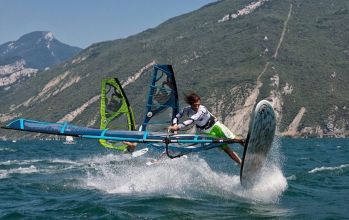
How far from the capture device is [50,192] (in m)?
15.8

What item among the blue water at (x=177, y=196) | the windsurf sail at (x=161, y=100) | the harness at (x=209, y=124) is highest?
the windsurf sail at (x=161, y=100)

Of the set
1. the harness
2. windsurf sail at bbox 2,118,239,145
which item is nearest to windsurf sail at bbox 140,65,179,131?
the harness

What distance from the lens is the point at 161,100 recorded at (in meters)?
20.4

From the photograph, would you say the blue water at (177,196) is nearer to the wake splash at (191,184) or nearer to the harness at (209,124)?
the wake splash at (191,184)

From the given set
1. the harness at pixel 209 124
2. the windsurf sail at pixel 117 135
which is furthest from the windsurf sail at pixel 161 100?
the windsurf sail at pixel 117 135

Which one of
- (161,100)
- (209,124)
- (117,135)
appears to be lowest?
(117,135)

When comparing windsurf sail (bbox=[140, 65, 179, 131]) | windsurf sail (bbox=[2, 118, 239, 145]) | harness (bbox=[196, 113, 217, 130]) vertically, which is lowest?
windsurf sail (bbox=[2, 118, 239, 145])

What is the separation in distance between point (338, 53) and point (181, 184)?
19262 centimetres

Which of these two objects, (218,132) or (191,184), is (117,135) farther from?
(191,184)

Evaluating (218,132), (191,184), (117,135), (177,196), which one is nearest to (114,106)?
(191,184)

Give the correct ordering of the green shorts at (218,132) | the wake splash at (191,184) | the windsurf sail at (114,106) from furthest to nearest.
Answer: the windsurf sail at (114,106), the green shorts at (218,132), the wake splash at (191,184)

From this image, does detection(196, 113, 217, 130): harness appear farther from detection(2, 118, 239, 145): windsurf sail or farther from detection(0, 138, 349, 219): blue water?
detection(0, 138, 349, 219): blue water

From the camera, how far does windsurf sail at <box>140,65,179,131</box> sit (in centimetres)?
1998

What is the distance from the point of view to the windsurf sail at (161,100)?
20.0 metres
